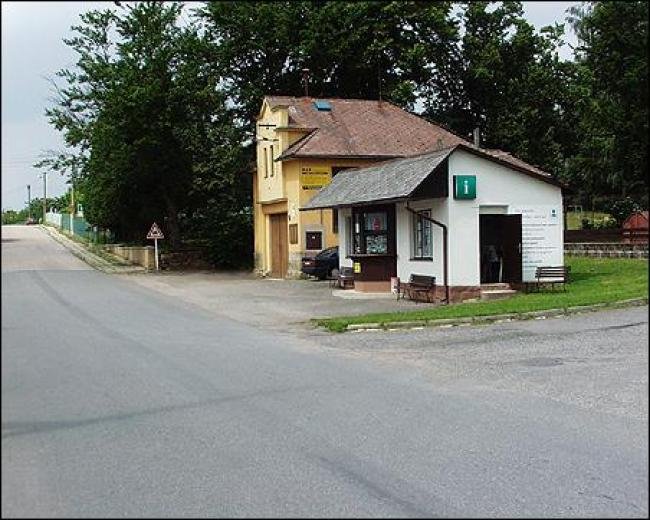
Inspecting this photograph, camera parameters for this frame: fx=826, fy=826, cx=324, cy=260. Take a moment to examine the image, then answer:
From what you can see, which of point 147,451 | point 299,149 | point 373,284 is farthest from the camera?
point 299,149

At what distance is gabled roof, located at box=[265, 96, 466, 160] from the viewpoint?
34469 mm

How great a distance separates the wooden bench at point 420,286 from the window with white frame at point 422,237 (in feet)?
1.93

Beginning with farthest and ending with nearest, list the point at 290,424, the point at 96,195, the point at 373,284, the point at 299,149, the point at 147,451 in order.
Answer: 1. the point at 96,195
2. the point at 299,149
3. the point at 373,284
4. the point at 290,424
5. the point at 147,451

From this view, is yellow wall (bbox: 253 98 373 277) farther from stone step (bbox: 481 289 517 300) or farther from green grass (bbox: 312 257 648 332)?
green grass (bbox: 312 257 648 332)

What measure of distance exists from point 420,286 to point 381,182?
12.4 feet

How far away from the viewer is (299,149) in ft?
111

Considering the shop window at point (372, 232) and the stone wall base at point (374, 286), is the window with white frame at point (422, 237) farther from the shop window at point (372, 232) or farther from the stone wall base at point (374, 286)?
the stone wall base at point (374, 286)

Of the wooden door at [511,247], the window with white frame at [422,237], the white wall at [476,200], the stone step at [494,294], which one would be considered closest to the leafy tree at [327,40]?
the white wall at [476,200]

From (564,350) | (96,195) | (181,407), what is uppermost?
(96,195)

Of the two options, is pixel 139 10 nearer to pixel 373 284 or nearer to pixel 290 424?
pixel 373 284

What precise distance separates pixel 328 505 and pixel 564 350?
9720 mm

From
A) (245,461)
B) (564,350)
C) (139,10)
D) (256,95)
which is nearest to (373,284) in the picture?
(256,95)

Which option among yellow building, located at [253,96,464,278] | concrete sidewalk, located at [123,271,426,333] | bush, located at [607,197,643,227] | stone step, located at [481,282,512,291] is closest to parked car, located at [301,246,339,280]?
concrete sidewalk, located at [123,271,426,333]

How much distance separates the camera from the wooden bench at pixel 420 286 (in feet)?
73.6
